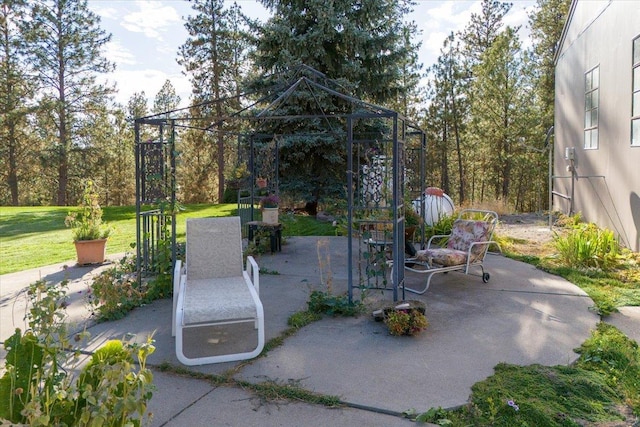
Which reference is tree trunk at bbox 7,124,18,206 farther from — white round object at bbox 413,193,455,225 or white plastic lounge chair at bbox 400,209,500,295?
white plastic lounge chair at bbox 400,209,500,295

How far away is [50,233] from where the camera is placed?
11508 mm

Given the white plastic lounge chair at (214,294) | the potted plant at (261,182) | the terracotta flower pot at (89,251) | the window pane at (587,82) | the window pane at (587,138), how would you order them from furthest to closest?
the window pane at (587,82) < the window pane at (587,138) < the potted plant at (261,182) < the terracotta flower pot at (89,251) < the white plastic lounge chair at (214,294)

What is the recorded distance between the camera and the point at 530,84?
21.7 metres

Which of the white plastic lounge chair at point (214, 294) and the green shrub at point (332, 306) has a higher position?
the white plastic lounge chair at point (214, 294)

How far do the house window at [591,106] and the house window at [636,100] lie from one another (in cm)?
196

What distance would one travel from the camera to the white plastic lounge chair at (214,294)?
12.3 ft

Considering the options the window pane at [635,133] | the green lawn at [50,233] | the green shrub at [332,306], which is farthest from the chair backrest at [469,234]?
the green lawn at [50,233]

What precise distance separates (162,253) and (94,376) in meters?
3.58

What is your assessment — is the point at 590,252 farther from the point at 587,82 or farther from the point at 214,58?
the point at 214,58

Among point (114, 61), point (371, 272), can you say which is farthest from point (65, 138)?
point (371, 272)

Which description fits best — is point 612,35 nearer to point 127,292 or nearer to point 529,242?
point 529,242

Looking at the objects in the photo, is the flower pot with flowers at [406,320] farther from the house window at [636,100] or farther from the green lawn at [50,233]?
the house window at [636,100]

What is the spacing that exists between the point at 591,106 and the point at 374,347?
28.5ft

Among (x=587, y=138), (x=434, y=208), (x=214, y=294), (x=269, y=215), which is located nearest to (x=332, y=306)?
(x=214, y=294)
